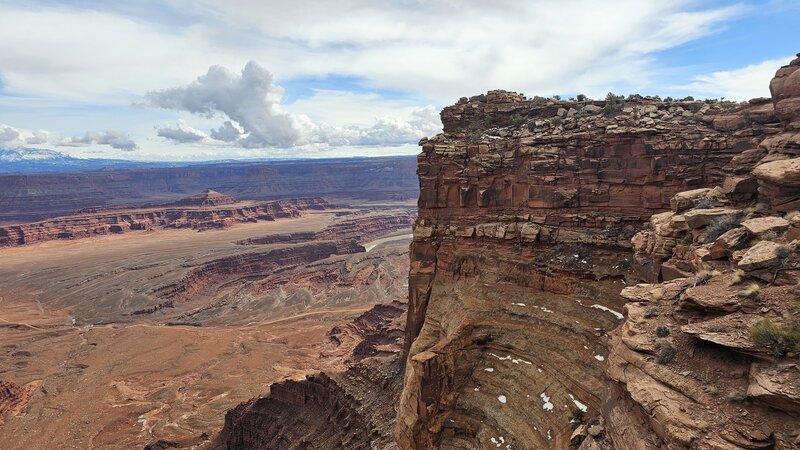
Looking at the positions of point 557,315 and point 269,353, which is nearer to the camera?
point 557,315

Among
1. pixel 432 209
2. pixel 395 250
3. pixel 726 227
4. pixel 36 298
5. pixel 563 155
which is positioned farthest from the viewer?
pixel 395 250

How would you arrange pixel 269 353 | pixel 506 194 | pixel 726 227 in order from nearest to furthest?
pixel 726 227, pixel 506 194, pixel 269 353

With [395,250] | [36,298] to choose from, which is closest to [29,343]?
[36,298]

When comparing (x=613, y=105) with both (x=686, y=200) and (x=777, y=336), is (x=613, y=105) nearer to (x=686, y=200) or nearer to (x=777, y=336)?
(x=686, y=200)

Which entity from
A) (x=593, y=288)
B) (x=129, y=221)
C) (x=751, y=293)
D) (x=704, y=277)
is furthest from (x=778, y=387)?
(x=129, y=221)

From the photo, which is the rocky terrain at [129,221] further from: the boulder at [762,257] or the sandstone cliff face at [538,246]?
the boulder at [762,257]

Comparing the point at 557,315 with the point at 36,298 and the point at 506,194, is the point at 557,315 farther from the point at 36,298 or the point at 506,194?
the point at 36,298

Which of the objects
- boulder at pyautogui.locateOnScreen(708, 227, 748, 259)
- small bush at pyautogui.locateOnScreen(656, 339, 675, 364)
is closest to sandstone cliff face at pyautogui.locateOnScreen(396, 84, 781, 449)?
boulder at pyautogui.locateOnScreen(708, 227, 748, 259)

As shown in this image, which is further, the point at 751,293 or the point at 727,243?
the point at 727,243
